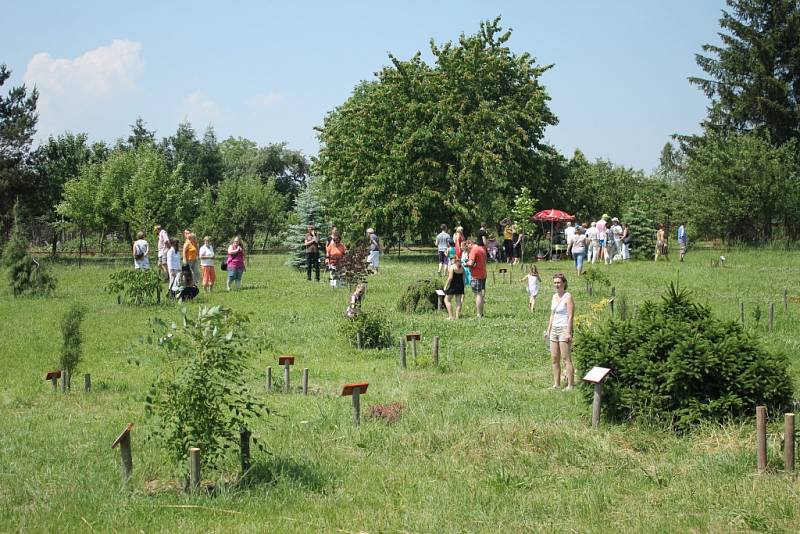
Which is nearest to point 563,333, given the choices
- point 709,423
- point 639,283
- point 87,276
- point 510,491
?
point 709,423

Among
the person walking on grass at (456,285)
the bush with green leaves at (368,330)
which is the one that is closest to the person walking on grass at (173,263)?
the person walking on grass at (456,285)

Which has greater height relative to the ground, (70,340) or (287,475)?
(70,340)

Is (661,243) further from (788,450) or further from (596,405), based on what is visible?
(788,450)

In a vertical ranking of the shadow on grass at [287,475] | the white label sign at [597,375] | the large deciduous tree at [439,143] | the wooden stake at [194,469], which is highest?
the large deciduous tree at [439,143]

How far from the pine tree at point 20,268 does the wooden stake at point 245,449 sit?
19.8 meters

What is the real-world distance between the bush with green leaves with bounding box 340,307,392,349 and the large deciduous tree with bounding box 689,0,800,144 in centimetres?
4196

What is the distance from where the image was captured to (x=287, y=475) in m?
8.09

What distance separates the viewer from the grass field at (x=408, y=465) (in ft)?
22.9

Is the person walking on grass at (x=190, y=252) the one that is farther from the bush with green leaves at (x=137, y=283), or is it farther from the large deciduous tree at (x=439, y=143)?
the large deciduous tree at (x=439, y=143)

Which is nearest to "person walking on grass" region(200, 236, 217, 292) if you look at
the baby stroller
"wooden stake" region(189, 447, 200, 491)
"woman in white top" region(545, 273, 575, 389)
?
the baby stroller

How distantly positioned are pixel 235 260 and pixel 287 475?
19507 millimetres

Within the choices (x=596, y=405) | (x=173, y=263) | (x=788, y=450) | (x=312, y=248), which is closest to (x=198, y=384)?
(x=596, y=405)

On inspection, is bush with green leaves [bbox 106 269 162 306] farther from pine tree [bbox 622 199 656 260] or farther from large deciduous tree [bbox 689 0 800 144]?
large deciduous tree [bbox 689 0 800 144]

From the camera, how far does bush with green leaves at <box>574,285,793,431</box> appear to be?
9.38 m
